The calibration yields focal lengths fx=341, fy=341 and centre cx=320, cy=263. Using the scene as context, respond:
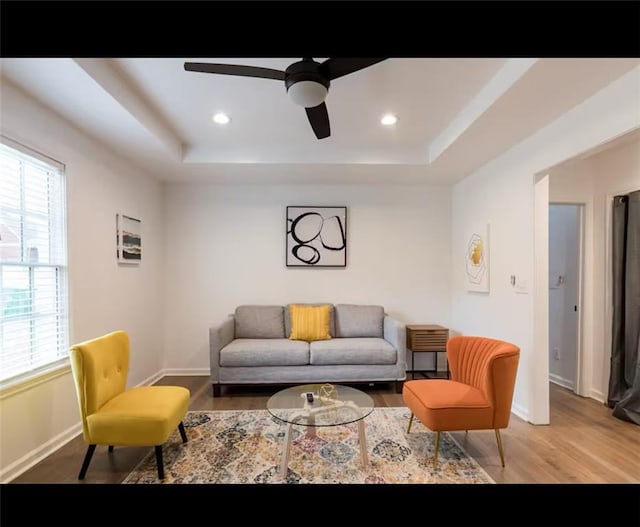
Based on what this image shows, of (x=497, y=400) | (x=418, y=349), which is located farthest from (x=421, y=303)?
(x=497, y=400)

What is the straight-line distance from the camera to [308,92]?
184 cm

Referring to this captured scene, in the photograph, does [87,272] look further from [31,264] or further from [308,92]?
[308,92]

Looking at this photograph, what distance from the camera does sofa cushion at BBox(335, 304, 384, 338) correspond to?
3847 mm

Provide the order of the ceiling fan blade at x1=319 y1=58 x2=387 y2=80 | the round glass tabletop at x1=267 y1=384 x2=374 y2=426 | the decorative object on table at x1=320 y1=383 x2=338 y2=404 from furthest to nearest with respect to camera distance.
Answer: the decorative object on table at x1=320 y1=383 x2=338 y2=404 → the round glass tabletop at x1=267 y1=384 x2=374 y2=426 → the ceiling fan blade at x1=319 y1=58 x2=387 y2=80

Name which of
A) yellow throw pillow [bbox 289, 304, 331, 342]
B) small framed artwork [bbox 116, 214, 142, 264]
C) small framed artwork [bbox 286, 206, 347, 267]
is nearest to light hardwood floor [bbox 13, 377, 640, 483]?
yellow throw pillow [bbox 289, 304, 331, 342]

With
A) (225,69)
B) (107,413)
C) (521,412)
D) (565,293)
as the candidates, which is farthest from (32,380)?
(565,293)

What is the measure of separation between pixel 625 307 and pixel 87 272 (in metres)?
4.48

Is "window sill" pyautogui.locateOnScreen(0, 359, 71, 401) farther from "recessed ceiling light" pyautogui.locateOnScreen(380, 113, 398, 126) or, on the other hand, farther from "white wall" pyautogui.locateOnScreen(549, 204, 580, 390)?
"white wall" pyautogui.locateOnScreen(549, 204, 580, 390)

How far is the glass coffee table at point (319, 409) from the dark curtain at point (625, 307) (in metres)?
2.27

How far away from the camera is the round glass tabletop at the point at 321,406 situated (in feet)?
6.79

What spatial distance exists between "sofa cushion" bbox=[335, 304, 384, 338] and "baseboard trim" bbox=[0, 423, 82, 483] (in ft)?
8.12

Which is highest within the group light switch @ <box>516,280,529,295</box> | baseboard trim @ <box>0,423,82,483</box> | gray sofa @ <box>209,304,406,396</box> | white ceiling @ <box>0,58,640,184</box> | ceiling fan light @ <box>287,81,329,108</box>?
white ceiling @ <box>0,58,640,184</box>

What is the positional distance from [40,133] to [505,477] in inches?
143
